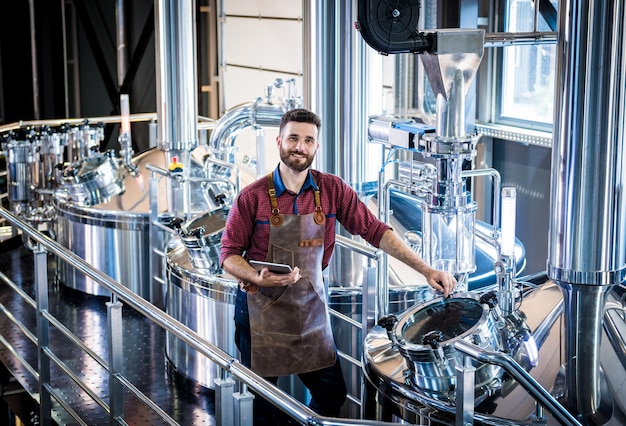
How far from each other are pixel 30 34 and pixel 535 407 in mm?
10472

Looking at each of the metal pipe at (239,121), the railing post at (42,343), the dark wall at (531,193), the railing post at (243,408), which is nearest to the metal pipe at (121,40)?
the metal pipe at (239,121)

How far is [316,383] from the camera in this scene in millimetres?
3746

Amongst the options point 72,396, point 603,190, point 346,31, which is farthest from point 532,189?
point 603,190

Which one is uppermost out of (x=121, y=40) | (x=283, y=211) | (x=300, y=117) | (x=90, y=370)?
(x=121, y=40)

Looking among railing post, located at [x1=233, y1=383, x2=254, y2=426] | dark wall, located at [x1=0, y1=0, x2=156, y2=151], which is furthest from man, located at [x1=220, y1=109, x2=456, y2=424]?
dark wall, located at [x1=0, y1=0, x2=156, y2=151]

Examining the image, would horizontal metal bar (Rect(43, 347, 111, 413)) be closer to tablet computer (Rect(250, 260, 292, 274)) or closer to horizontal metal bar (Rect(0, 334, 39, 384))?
horizontal metal bar (Rect(0, 334, 39, 384))

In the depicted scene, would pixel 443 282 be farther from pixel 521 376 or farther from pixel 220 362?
pixel 220 362

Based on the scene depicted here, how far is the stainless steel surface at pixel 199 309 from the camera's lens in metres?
4.73

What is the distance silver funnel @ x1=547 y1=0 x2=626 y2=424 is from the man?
1.66 feet

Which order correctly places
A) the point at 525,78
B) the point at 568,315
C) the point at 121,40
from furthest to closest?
1. the point at 121,40
2. the point at 525,78
3. the point at 568,315

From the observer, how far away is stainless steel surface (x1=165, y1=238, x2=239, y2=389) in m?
4.73

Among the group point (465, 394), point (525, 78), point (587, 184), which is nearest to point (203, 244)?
point (587, 184)

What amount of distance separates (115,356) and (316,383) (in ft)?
2.52

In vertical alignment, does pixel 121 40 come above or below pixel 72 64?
above
